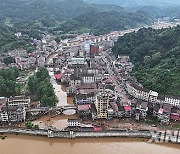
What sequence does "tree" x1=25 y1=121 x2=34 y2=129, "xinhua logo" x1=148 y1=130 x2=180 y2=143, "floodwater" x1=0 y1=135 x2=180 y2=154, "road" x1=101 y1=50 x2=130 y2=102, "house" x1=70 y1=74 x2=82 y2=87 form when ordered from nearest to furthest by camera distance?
"floodwater" x1=0 y1=135 x2=180 y2=154
"xinhua logo" x1=148 y1=130 x2=180 y2=143
"tree" x1=25 y1=121 x2=34 y2=129
"road" x1=101 y1=50 x2=130 y2=102
"house" x1=70 y1=74 x2=82 y2=87

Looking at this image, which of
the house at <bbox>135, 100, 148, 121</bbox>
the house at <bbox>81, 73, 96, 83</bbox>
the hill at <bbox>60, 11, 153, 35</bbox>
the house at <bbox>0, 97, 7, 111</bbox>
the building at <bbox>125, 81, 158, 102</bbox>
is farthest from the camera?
the hill at <bbox>60, 11, 153, 35</bbox>

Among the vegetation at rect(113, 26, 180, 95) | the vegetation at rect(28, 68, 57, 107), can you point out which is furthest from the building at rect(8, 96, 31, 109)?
the vegetation at rect(113, 26, 180, 95)

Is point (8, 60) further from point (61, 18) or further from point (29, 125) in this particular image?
point (61, 18)

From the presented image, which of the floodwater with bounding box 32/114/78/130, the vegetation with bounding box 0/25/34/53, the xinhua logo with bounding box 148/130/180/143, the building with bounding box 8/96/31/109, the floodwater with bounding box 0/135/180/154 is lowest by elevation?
the floodwater with bounding box 0/135/180/154

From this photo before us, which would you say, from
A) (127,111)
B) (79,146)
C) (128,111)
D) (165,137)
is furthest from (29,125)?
(165,137)

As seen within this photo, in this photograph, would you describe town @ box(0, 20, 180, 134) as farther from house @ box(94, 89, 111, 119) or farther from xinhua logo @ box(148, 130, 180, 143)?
xinhua logo @ box(148, 130, 180, 143)

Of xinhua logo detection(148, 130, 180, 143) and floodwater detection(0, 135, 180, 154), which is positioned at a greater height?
xinhua logo detection(148, 130, 180, 143)
